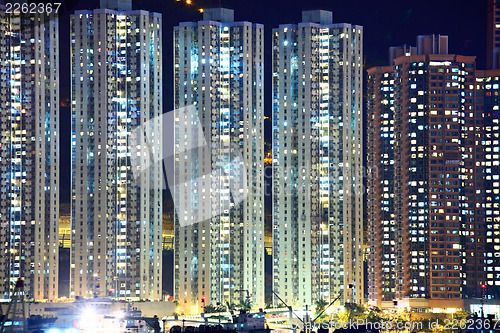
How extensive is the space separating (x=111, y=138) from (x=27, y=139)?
5.27 meters

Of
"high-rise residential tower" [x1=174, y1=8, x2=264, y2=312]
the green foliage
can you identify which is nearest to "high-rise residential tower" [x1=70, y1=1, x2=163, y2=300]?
"high-rise residential tower" [x1=174, y1=8, x2=264, y2=312]

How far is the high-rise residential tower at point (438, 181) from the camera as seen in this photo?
79.5 m

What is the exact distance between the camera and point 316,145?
253 ft

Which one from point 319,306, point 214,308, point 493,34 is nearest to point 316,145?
point 319,306

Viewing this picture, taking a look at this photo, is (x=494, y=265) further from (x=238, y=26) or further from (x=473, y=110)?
(x=238, y=26)

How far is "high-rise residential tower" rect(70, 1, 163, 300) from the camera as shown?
74500 mm

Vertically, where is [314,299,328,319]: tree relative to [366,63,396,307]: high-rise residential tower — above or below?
below

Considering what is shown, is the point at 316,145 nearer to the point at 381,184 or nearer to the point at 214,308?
the point at 381,184

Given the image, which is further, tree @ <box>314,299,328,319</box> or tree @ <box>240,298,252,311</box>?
tree @ <box>314,299,328,319</box>

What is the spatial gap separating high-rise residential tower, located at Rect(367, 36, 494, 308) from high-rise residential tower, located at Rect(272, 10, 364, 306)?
4633 mm

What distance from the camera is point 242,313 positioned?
6050cm

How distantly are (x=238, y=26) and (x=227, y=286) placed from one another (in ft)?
52.7

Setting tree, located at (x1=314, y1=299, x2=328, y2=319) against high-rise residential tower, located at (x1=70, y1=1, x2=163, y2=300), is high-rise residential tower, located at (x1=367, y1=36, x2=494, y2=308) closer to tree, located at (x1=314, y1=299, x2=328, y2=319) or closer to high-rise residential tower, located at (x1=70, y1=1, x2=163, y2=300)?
tree, located at (x1=314, y1=299, x2=328, y2=319)

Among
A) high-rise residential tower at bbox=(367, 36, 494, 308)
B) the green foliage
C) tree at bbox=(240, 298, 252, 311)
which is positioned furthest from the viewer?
high-rise residential tower at bbox=(367, 36, 494, 308)
